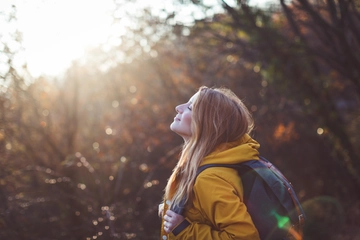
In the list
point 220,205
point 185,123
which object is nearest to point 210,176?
point 220,205

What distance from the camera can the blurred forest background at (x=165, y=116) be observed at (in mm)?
5371

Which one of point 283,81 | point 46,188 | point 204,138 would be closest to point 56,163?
point 46,188

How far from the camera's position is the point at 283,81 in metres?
7.48

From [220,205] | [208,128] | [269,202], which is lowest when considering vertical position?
[269,202]

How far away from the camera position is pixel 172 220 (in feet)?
8.25

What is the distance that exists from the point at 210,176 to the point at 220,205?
0.16 meters

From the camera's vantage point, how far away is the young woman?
2346 millimetres

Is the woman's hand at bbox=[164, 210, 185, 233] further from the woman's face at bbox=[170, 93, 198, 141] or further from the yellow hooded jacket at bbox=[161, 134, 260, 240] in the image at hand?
the woman's face at bbox=[170, 93, 198, 141]

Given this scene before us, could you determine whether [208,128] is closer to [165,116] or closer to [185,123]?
[185,123]

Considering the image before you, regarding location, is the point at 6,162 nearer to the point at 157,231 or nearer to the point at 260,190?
the point at 157,231

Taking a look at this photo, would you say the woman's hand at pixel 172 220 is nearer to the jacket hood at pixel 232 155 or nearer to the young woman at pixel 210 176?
the young woman at pixel 210 176

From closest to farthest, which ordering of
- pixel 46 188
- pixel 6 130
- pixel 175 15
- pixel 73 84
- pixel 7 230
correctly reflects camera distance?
pixel 7 230, pixel 6 130, pixel 46 188, pixel 175 15, pixel 73 84

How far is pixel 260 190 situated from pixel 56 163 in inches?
221

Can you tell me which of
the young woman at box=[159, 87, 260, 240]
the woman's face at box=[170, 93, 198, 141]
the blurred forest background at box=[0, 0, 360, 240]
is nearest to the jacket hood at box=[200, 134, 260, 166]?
the young woman at box=[159, 87, 260, 240]
